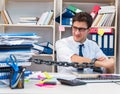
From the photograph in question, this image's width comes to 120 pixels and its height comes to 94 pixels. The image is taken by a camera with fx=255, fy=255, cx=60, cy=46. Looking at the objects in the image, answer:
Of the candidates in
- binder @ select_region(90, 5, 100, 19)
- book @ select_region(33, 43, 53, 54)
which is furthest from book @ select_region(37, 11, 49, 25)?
binder @ select_region(90, 5, 100, 19)

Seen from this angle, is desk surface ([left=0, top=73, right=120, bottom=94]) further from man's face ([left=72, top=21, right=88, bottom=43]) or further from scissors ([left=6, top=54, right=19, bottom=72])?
man's face ([left=72, top=21, right=88, bottom=43])

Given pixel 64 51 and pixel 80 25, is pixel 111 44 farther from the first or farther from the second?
pixel 64 51

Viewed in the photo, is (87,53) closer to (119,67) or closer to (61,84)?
(119,67)

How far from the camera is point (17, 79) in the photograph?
1.36 meters

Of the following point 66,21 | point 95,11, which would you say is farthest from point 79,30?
point 95,11

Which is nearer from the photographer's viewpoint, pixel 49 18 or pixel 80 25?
pixel 80 25

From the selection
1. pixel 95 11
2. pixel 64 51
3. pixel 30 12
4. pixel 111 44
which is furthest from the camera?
pixel 30 12

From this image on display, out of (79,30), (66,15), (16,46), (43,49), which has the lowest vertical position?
(43,49)

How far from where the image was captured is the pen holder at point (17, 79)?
1342mm

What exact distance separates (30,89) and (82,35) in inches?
68.3

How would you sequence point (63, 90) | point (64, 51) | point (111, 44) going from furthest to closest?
point (111, 44) < point (64, 51) < point (63, 90)

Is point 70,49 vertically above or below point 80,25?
below

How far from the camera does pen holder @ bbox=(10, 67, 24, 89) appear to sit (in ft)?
4.40

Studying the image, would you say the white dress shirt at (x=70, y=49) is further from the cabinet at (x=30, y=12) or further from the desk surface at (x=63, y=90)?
the desk surface at (x=63, y=90)
